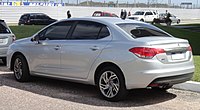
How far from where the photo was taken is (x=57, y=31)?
8703mm

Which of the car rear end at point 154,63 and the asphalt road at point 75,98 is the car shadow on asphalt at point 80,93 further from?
the car rear end at point 154,63

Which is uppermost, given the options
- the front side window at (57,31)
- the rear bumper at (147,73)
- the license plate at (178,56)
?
the front side window at (57,31)

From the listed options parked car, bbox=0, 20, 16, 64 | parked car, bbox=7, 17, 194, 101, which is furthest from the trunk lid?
parked car, bbox=0, 20, 16, 64

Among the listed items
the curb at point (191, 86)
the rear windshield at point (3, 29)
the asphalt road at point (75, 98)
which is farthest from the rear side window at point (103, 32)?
the rear windshield at point (3, 29)

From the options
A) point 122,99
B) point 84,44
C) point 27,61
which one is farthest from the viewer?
point 27,61

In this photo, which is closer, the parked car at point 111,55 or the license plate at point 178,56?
the parked car at point 111,55

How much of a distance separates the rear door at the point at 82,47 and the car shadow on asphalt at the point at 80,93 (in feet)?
1.51

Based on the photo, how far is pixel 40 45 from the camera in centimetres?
888

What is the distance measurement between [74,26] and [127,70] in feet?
6.41

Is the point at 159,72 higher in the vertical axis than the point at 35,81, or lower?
higher

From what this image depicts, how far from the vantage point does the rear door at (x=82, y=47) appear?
302 inches

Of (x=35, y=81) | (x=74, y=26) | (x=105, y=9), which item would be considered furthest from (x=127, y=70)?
(x=105, y=9)

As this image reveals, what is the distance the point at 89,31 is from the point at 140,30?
1087 millimetres

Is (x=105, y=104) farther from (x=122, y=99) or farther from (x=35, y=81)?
(x=35, y=81)
